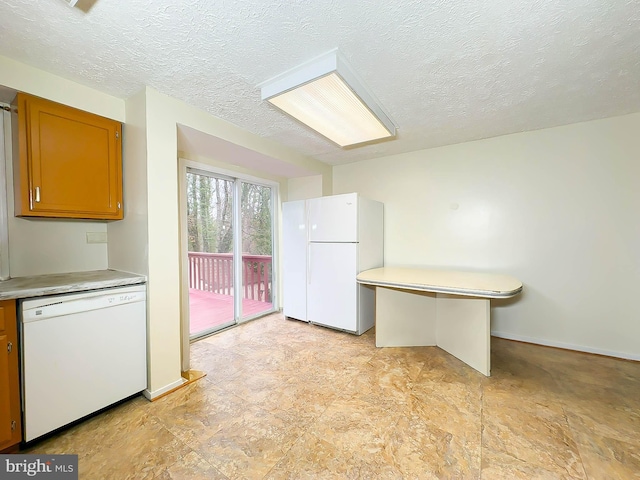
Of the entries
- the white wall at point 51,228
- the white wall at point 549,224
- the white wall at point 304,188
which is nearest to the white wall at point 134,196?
the white wall at point 51,228

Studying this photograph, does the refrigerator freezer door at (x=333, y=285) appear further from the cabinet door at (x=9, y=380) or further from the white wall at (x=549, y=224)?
the cabinet door at (x=9, y=380)

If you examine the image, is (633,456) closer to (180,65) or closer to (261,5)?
(261,5)

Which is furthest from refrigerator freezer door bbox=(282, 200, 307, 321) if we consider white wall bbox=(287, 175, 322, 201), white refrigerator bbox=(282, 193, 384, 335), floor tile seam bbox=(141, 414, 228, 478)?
floor tile seam bbox=(141, 414, 228, 478)

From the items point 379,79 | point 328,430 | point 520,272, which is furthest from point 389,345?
point 379,79

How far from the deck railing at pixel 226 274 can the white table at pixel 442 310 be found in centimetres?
180

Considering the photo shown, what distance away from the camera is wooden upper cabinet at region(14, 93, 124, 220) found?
1.66m

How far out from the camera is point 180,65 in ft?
5.42

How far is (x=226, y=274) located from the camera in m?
3.42

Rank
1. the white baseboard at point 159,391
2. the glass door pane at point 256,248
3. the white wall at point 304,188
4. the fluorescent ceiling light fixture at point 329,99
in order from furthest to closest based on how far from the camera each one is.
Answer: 1. the white wall at point 304,188
2. the glass door pane at point 256,248
3. the white baseboard at point 159,391
4. the fluorescent ceiling light fixture at point 329,99

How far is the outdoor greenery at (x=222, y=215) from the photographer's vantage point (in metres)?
3.04

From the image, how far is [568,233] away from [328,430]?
9.83 feet

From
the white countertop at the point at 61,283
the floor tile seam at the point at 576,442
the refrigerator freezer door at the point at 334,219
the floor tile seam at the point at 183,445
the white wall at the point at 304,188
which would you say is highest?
the white wall at the point at 304,188

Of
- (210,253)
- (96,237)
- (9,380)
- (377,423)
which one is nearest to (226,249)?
(210,253)

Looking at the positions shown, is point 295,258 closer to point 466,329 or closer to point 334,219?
point 334,219
